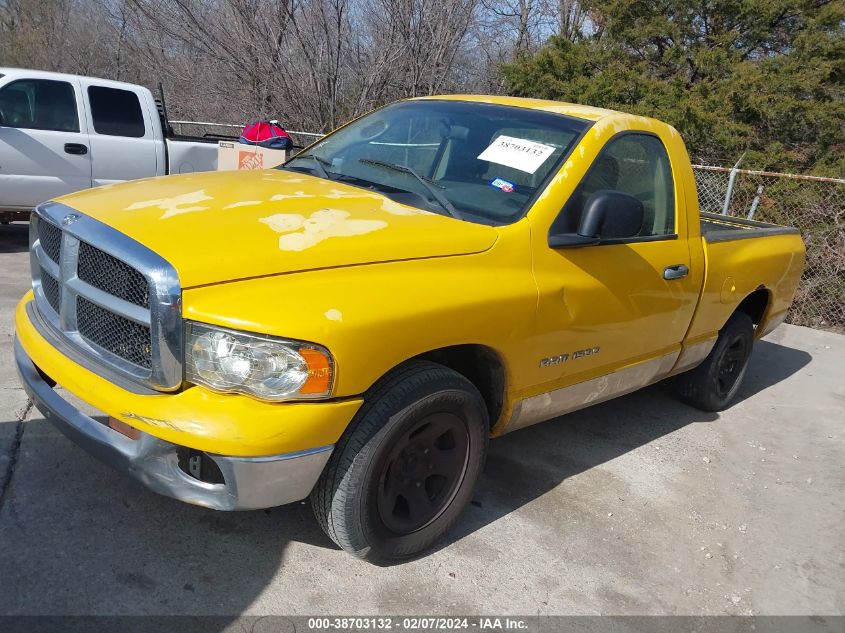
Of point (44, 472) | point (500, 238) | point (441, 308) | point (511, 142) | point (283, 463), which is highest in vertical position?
point (511, 142)

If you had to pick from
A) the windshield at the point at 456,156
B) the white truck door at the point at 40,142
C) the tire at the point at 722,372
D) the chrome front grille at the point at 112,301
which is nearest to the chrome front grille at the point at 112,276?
the chrome front grille at the point at 112,301

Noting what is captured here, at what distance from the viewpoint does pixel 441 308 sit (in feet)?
9.35

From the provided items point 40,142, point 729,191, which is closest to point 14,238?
point 40,142

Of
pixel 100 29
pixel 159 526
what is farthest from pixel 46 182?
pixel 100 29

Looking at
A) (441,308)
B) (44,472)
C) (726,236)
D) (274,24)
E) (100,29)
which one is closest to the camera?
(441,308)

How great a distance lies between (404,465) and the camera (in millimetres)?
3057

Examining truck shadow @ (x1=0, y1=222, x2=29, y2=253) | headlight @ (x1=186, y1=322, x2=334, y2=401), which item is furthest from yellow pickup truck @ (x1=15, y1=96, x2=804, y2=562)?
truck shadow @ (x1=0, y1=222, x2=29, y2=253)

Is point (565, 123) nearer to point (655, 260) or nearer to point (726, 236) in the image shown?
point (655, 260)

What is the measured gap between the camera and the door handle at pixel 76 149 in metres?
7.84

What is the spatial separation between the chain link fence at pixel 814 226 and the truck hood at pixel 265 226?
6.68m

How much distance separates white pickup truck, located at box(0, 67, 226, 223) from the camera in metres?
7.59

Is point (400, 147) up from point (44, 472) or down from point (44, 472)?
up

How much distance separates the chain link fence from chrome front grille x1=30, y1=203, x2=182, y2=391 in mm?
7704

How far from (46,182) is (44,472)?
5304 mm
